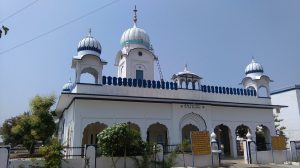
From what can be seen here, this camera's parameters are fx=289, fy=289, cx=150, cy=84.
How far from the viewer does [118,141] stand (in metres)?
13.4

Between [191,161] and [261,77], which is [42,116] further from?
[261,77]

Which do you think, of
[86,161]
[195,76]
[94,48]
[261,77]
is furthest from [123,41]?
[86,161]

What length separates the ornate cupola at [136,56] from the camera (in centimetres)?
2325

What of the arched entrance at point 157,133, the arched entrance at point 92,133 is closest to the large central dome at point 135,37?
the arched entrance at point 157,133

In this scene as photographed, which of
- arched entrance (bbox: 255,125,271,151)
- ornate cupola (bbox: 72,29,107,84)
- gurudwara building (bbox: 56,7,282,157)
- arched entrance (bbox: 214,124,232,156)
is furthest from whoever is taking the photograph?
arched entrance (bbox: 214,124,232,156)

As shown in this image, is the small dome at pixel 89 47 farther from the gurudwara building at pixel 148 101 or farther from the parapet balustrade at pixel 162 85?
the parapet balustrade at pixel 162 85

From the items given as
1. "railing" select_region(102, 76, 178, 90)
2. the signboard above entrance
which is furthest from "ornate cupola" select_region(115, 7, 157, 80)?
the signboard above entrance

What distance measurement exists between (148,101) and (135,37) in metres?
7.52

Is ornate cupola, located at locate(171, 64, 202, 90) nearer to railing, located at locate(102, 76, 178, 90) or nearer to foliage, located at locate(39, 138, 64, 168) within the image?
railing, located at locate(102, 76, 178, 90)

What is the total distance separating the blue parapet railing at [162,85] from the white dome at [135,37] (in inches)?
227

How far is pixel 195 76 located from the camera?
2194 centimetres

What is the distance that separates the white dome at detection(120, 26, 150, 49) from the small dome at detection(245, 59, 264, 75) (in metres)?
8.81

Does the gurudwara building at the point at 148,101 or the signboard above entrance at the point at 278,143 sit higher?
the gurudwara building at the point at 148,101

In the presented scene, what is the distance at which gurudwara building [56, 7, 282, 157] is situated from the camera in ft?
58.1
